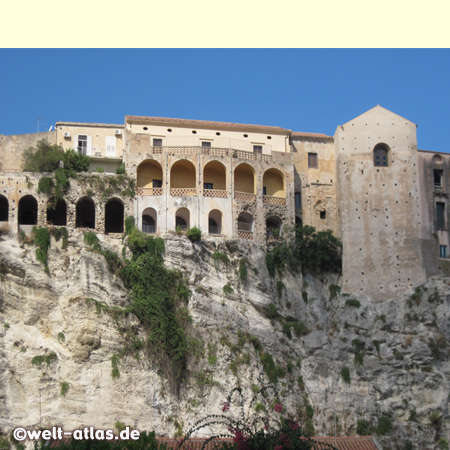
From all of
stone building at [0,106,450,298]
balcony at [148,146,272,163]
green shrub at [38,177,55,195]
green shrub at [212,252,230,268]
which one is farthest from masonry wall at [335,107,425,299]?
green shrub at [38,177,55,195]

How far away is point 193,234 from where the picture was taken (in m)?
50.6

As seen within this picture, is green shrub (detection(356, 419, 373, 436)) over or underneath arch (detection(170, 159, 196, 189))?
underneath

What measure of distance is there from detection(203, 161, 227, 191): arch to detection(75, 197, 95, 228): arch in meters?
6.79

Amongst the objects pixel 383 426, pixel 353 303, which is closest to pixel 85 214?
pixel 353 303

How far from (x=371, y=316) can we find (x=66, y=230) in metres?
17.7

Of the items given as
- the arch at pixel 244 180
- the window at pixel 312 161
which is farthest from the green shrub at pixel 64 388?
the window at pixel 312 161

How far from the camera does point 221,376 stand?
47531 millimetres

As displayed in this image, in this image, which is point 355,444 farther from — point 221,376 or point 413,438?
point 221,376

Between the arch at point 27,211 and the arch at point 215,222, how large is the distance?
9.92 metres

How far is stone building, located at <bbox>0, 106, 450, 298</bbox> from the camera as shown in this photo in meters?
52.2

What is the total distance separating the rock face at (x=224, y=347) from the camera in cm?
4612

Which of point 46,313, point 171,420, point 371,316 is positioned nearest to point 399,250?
point 371,316

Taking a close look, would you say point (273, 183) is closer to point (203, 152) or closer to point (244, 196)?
point (244, 196)

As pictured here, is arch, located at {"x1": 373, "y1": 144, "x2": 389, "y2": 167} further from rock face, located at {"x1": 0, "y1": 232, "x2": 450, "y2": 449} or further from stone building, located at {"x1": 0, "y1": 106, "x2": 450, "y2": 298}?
rock face, located at {"x1": 0, "y1": 232, "x2": 450, "y2": 449}
